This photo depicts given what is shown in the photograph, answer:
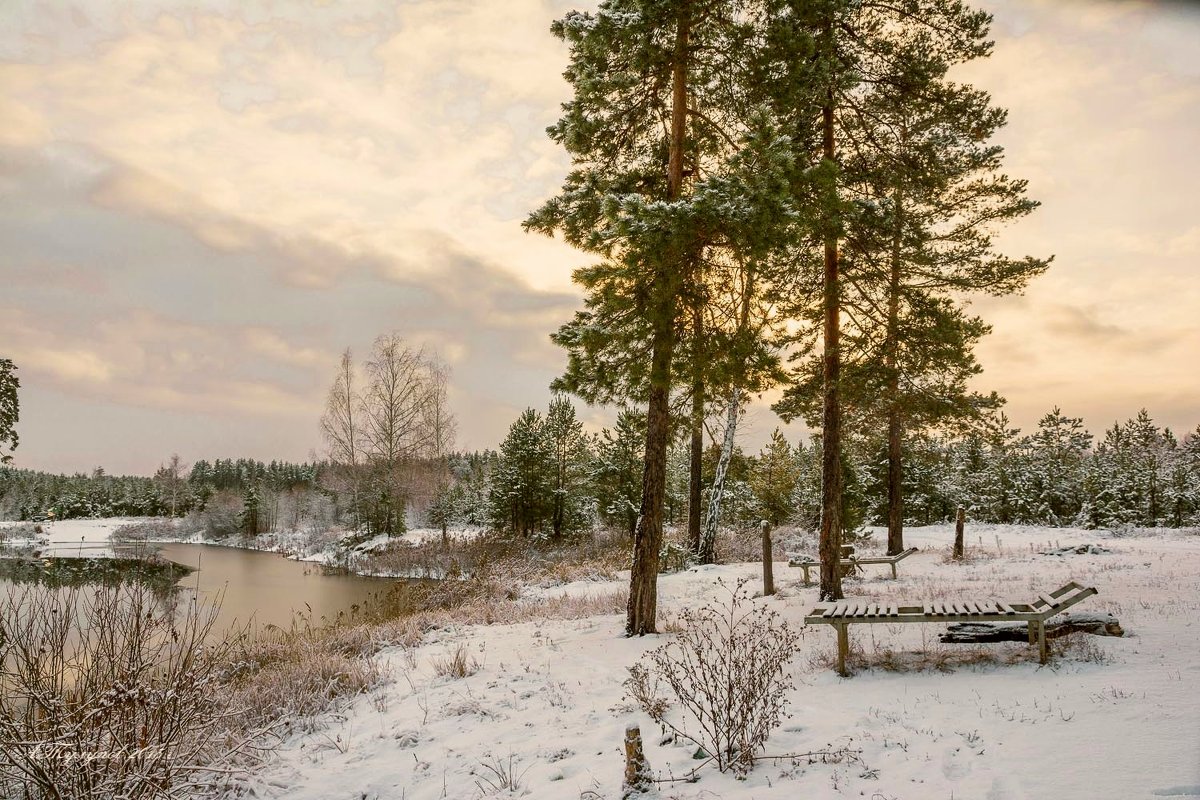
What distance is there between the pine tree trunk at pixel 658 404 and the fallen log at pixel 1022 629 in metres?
3.78

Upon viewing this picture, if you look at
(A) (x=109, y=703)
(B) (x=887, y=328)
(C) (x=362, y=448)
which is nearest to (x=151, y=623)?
(A) (x=109, y=703)

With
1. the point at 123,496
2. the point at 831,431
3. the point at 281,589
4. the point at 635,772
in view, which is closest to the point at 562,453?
the point at 281,589

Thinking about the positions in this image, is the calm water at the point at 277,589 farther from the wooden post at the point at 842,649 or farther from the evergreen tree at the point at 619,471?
the evergreen tree at the point at 619,471

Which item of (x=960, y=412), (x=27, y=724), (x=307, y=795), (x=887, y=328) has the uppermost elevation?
(x=887, y=328)

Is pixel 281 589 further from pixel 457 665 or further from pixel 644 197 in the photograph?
pixel 644 197

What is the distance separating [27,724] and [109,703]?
0.57m

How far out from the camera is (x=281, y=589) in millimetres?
21484

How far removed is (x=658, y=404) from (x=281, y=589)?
59.2 ft

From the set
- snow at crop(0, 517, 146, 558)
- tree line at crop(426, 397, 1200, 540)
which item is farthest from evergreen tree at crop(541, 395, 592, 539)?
snow at crop(0, 517, 146, 558)

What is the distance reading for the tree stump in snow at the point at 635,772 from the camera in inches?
169

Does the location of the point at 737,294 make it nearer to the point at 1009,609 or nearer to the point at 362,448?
the point at 1009,609

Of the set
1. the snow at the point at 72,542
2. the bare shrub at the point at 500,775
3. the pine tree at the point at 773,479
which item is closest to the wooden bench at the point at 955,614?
the bare shrub at the point at 500,775

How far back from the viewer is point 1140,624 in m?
7.32

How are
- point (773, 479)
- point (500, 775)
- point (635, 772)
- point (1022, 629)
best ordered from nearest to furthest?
1. point (635, 772)
2. point (500, 775)
3. point (1022, 629)
4. point (773, 479)
